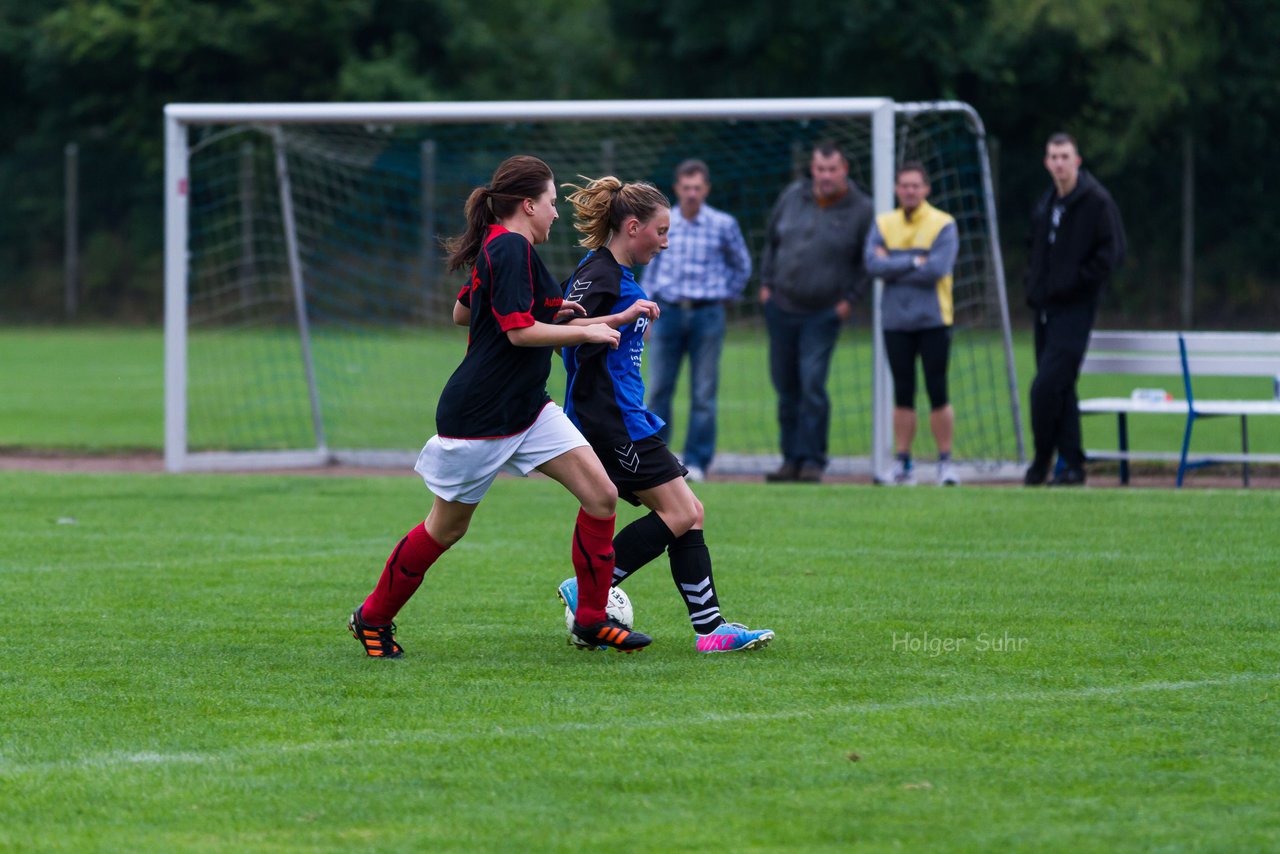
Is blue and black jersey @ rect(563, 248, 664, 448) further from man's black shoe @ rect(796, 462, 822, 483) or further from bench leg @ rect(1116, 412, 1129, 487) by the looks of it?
Answer: bench leg @ rect(1116, 412, 1129, 487)

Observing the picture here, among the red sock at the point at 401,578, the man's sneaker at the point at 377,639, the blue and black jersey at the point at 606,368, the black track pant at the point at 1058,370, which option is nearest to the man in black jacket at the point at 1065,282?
the black track pant at the point at 1058,370

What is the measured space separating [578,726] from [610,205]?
1.94 metres

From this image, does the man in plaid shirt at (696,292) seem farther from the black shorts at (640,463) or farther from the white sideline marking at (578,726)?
the white sideline marking at (578,726)

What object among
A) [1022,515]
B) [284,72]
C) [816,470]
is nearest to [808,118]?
[816,470]

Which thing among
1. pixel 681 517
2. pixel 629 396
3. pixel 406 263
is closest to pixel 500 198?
pixel 629 396

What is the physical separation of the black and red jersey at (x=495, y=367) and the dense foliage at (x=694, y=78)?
19.2 meters

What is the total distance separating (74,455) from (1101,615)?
30.2 feet

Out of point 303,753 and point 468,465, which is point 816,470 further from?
point 303,753

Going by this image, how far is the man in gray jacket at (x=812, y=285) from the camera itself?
11.6 metres

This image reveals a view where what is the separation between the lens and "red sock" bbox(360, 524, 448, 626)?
6.03m

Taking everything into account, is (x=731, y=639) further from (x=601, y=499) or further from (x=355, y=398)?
(x=355, y=398)

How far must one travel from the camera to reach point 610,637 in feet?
20.0

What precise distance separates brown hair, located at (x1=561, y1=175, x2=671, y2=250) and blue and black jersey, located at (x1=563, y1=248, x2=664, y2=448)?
9 cm

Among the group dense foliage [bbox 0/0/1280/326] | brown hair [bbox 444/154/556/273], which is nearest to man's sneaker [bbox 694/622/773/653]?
brown hair [bbox 444/154/556/273]
